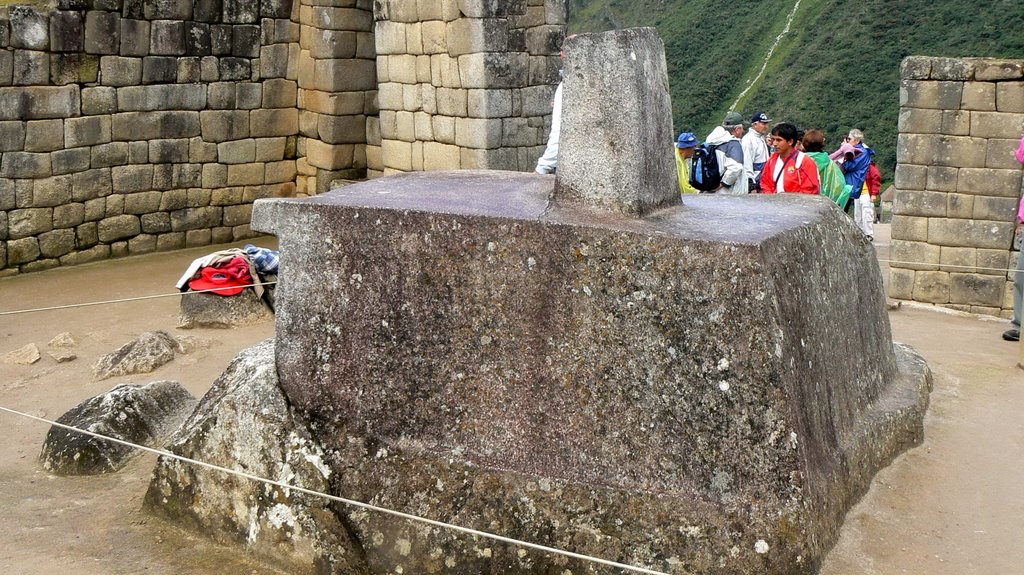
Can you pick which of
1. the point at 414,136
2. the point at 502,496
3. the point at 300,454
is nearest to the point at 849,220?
the point at 502,496

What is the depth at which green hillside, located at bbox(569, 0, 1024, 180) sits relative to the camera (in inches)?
949

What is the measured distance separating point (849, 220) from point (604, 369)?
153cm

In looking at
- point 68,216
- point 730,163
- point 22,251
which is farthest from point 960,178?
point 22,251

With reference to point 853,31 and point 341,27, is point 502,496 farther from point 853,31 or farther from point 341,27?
point 853,31

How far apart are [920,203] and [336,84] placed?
548cm

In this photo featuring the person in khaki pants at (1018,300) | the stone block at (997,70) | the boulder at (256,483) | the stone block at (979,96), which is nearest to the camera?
the boulder at (256,483)

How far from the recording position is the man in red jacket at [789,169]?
6953 mm

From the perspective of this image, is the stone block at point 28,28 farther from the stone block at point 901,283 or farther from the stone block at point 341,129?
the stone block at point 901,283

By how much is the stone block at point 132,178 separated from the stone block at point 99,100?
0.53 meters

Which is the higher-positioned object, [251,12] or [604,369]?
[251,12]

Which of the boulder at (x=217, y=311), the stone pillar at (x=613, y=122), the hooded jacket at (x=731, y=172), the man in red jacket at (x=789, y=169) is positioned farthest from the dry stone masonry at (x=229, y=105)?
the stone pillar at (x=613, y=122)

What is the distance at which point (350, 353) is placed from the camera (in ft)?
11.8

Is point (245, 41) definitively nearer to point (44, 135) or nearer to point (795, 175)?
point (44, 135)

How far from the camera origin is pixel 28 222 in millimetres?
8969
